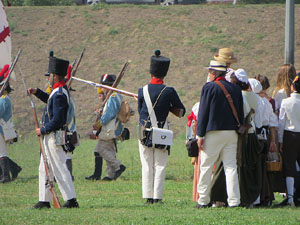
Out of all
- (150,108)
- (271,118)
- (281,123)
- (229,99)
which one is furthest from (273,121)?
(150,108)

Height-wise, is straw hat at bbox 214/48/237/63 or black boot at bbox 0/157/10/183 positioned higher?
straw hat at bbox 214/48/237/63

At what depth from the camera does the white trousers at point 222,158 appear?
8.63 m

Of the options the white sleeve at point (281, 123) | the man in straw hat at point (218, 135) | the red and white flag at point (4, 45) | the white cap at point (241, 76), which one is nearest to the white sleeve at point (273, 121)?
the white sleeve at point (281, 123)

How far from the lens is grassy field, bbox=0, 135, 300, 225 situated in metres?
7.66

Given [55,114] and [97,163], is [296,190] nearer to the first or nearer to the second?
[55,114]

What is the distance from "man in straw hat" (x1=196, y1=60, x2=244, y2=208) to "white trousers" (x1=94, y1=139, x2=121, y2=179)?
4.87 m

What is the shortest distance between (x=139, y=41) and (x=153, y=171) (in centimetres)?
2411

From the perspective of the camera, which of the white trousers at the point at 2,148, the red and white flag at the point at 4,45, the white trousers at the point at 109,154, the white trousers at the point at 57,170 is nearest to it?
the white trousers at the point at 57,170

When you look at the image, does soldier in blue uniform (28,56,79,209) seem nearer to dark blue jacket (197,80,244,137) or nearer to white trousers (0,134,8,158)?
dark blue jacket (197,80,244,137)

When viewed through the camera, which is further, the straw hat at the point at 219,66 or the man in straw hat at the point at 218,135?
the straw hat at the point at 219,66

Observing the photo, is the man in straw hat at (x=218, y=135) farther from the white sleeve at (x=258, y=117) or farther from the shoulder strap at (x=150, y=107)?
the shoulder strap at (x=150, y=107)

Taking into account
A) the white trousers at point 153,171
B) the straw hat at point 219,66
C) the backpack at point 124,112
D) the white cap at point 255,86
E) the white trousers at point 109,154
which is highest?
the straw hat at point 219,66

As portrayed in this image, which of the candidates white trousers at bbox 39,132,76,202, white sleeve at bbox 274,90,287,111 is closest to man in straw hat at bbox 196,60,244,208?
white sleeve at bbox 274,90,287,111

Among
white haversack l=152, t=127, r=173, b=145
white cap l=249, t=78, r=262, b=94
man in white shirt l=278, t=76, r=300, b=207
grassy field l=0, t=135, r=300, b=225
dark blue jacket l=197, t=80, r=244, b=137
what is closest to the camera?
grassy field l=0, t=135, r=300, b=225
